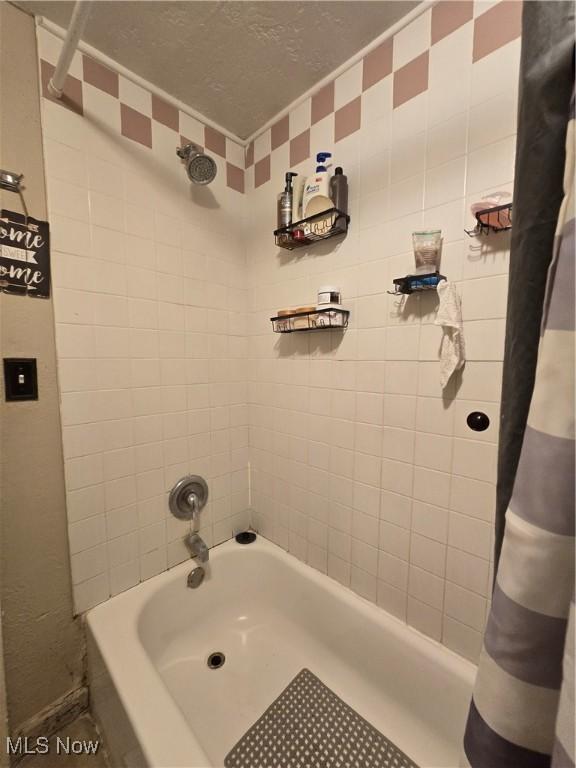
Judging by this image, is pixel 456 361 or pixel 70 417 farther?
pixel 70 417

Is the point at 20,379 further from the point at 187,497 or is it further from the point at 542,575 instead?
the point at 542,575

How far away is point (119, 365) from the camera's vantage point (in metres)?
1.19

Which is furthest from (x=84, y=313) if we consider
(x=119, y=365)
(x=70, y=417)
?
(x=70, y=417)

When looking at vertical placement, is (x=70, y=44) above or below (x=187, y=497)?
above

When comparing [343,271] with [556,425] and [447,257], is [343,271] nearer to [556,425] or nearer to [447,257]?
[447,257]

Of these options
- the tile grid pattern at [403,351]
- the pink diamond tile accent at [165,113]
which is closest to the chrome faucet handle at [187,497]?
the tile grid pattern at [403,351]

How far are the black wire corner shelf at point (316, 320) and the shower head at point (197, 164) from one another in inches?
23.7

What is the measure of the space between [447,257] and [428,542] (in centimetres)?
91

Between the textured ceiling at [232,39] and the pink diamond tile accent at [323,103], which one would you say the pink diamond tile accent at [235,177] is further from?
the pink diamond tile accent at [323,103]

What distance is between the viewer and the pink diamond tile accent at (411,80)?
96 centimetres

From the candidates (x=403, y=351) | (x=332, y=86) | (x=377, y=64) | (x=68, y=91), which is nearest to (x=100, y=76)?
(x=68, y=91)

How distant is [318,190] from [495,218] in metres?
0.62

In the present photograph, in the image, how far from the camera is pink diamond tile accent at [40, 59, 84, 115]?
981 millimetres

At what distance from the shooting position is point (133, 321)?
4.01ft
